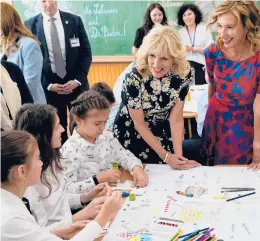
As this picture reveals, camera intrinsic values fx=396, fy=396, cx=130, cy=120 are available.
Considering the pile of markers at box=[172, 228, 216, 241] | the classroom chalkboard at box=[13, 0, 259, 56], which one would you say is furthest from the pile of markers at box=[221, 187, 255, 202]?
the classroom chalkboard at box=[13, 0, 259, 56]

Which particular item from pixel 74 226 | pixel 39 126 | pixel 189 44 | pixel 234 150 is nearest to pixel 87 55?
pixel 189 44

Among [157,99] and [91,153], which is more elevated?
[157,99]

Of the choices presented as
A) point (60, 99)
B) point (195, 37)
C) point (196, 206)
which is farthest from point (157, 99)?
point (195, 37)

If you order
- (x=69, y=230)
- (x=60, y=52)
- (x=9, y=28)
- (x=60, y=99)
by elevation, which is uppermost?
(x=9, y=28)

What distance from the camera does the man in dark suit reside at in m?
3.59

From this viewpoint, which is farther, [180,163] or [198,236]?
[180,163]

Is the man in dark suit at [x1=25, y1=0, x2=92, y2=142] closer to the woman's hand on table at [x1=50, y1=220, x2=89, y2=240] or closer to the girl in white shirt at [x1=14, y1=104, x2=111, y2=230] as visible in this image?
the girl in white shirt at [x1=14, y1=104, x2=111, y2=230]

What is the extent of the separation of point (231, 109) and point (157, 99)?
474 mm

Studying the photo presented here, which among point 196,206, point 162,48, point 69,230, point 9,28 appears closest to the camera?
point 69,230

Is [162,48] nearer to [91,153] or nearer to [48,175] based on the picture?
[91,153]

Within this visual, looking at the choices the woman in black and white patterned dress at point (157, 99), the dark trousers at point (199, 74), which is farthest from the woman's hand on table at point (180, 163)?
the dark trousers at point (199, 74)

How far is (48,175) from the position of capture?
174cm

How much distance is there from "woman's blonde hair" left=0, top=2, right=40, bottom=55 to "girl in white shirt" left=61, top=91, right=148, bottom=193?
1076 millimetres

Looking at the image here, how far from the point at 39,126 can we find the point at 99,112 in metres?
0.42
